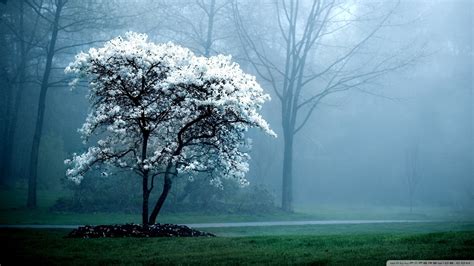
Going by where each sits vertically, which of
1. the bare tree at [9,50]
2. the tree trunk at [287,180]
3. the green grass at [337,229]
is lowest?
the green grass at [337,229]

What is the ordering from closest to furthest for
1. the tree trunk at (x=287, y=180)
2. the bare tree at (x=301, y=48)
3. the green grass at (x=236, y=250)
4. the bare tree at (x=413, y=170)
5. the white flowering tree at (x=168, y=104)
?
the green grass at (x=236, y=250)
the white flowering tree at (x=168, y=104)
the tree trunk at (x=287, y=180)
the bare tree at (x=301, y=48)
the bare tree at (x=413, y=170)

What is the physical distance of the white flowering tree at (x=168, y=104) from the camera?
41.2 ft

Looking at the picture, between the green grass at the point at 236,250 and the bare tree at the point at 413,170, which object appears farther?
the bare tree at the point at 413,170

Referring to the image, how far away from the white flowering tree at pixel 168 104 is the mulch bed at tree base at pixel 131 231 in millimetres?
643

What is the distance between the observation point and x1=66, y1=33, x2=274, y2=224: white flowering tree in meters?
12.6

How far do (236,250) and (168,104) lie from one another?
5.38 m

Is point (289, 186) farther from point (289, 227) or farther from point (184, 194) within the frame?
point (289, 227)

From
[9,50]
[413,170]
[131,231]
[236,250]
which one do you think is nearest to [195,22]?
[9,50]

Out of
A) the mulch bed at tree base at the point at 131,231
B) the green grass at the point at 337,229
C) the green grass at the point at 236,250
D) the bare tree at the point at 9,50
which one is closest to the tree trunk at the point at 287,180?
the green grass at the point at 337,229

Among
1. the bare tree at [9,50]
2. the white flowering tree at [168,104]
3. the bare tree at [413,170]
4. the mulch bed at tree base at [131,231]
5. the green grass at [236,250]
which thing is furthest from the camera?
the bare tree at [413,170]

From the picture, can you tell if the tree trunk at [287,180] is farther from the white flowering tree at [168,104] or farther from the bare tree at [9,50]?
the bare tree at [9,50]

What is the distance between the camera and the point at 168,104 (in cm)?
1370

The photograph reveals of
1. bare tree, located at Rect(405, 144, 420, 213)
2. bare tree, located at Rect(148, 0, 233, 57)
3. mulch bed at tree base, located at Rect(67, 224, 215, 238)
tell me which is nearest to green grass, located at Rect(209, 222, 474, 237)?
mulch bed at tree base, located at Rect(67, 224, 215, 238)

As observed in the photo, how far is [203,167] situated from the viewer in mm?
14406
